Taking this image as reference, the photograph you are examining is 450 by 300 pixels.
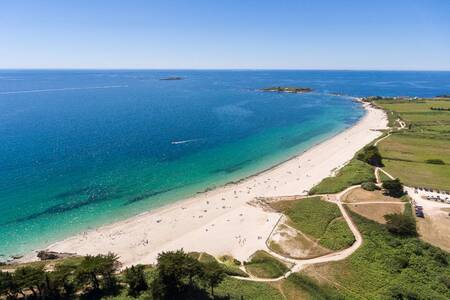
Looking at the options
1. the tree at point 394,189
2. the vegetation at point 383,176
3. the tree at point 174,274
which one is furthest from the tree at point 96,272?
the vegetation at point 383,176

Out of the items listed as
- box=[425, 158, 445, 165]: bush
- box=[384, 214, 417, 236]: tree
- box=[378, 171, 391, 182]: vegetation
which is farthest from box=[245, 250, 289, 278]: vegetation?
box=[425, 158, 445, 165]: bush

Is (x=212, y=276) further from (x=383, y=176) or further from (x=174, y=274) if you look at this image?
(x=383, y=176)

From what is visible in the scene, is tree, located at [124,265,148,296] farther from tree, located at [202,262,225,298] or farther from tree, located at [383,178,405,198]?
tree, located at [383,178,405,198]

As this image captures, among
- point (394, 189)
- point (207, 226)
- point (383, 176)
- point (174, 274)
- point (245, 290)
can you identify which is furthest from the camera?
point (383, 176)

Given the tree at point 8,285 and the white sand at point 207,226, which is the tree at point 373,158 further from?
the tree at point 8,285

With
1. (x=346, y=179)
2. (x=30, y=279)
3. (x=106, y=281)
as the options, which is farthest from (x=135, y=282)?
(x=346, y=179)

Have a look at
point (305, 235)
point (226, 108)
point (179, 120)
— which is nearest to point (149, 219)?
point (305, 235)
